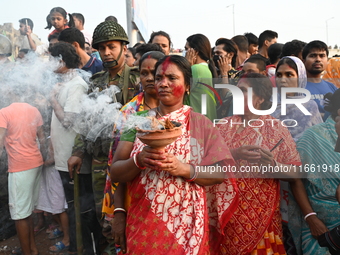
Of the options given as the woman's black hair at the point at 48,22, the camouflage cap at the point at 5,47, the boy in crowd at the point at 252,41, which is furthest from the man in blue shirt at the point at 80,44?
the boy in crowd at the point at 252,41

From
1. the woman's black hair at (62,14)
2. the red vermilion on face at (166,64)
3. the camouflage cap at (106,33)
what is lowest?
the red vermilion on face at (166,64)

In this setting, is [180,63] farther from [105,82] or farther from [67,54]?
[67,54]

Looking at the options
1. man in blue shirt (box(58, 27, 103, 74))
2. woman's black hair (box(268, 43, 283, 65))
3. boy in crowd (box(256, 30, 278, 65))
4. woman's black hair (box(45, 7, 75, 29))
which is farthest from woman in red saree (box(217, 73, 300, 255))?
woman's black hair (box(45, 7, 75, 29))

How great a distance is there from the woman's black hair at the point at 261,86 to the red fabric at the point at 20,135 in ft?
7.20

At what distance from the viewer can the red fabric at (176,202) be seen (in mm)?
1928

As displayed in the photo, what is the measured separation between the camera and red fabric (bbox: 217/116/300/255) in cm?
245

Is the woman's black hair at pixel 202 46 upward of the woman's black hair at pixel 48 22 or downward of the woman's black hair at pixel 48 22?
downward

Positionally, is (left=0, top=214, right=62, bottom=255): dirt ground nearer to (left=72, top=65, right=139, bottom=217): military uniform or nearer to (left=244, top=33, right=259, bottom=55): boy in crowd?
(left=72, top=65, right=139, bottom=217): military uniform

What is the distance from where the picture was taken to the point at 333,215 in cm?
248

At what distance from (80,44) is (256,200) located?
2766 millimetres

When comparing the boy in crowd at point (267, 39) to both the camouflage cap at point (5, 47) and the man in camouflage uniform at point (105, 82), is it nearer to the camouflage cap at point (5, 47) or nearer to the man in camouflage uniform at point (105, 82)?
the man in camouflage uniform at point (105, 82)

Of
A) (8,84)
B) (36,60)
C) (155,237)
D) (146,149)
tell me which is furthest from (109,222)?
(36,60)

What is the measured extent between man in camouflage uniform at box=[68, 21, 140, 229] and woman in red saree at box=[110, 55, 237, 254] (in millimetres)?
1031

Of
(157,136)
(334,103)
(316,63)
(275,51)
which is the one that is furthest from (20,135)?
(275,51)
